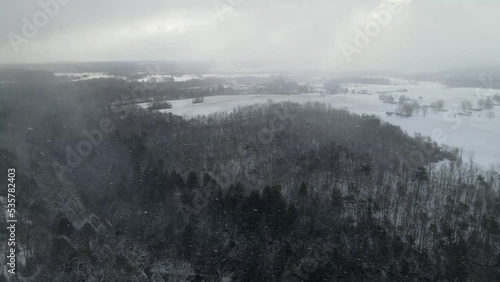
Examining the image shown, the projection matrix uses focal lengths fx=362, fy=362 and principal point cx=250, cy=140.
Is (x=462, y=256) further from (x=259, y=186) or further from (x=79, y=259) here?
(x=79, y=259)

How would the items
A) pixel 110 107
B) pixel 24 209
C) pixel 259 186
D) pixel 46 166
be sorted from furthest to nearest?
pixel 110 107 < pixel 46 166 < pixel 259 186 < pixel 24 209

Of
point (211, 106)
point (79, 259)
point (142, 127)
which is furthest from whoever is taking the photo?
point (211, 106)

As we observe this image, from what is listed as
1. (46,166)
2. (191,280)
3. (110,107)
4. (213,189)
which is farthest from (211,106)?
(191,280)

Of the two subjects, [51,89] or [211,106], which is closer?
[51,89]

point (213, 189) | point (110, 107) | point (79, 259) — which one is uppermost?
point (110, 107)

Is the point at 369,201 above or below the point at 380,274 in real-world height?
Answer: above

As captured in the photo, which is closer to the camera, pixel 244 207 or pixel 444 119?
pixel 244 207

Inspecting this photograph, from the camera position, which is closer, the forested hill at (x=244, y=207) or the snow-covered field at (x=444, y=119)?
the forested hill at (x=244, y=207)

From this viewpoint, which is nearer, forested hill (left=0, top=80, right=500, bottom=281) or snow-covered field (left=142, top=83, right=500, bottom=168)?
forested hill (left=0, top=80, right=500, bottom=281)
